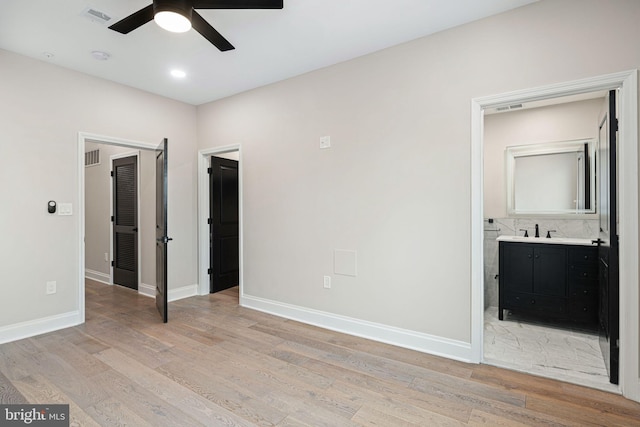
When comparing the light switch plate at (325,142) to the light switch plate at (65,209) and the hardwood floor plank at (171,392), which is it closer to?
the hardwood floor plank at (171,392)

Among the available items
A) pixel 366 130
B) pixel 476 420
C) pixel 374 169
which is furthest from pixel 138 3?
pixel 476 420

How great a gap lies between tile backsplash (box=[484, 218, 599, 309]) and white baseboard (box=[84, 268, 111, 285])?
6142mm

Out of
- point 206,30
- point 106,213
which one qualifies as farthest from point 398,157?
point 106,213

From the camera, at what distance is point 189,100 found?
468cm

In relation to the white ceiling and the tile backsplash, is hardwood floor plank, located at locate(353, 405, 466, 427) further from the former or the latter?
the white ceiling

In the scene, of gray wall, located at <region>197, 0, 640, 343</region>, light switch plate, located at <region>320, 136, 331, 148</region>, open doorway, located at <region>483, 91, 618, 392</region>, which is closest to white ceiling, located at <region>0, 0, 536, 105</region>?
gray wall, located at <region>197, 0, 640, 343</region>

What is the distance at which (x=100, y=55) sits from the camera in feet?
10.7

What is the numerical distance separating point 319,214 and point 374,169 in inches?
32.7

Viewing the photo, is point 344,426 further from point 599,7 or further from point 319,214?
point 599,7

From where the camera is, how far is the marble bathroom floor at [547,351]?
252cm

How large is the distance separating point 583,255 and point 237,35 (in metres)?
4.15

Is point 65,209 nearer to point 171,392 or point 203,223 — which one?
point 203,223

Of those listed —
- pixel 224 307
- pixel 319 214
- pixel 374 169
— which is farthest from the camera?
pixel 224 307

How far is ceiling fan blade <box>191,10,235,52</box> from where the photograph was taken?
7.17ft
